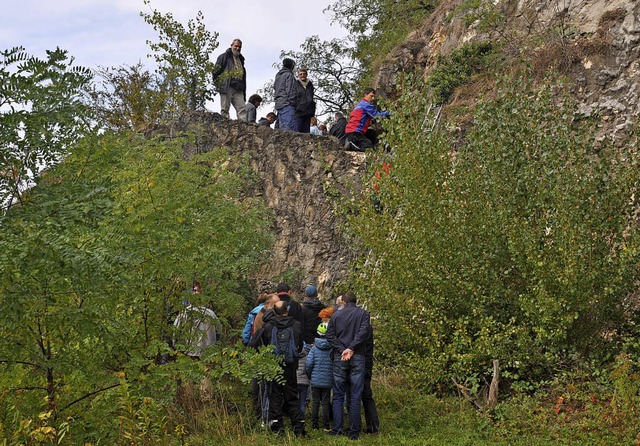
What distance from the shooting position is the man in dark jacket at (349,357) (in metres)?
10.5

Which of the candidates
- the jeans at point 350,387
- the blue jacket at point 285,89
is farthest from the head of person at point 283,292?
the blue jacket at point 285,89

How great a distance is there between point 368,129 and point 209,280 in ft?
32.8

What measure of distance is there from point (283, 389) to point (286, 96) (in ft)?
38.6

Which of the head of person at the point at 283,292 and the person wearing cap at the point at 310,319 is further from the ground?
the head of person at the point at 283,292

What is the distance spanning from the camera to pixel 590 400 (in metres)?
10.9

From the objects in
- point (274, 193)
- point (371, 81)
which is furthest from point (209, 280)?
point (371, 81)

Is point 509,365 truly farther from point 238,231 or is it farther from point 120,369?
point 120,369

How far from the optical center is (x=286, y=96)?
20922 mm

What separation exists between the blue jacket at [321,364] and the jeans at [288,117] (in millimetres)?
10994

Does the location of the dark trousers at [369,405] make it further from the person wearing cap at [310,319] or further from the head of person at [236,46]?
the head of person at [236,46]

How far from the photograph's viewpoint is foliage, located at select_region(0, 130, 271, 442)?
20.8 ft

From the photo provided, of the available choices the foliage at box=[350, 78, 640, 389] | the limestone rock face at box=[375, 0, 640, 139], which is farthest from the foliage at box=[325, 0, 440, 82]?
the foliage at box=[350, 78, 640, 389]

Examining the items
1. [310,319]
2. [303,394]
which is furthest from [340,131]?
[303,394]

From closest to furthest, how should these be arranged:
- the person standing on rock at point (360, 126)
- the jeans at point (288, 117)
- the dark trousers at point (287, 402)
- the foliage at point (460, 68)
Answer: the dark trousers at point (287, 402) → the person standing on rock at point (360, 126) → the foliage at point (460, 68) → the jeans at point (288, 117)
